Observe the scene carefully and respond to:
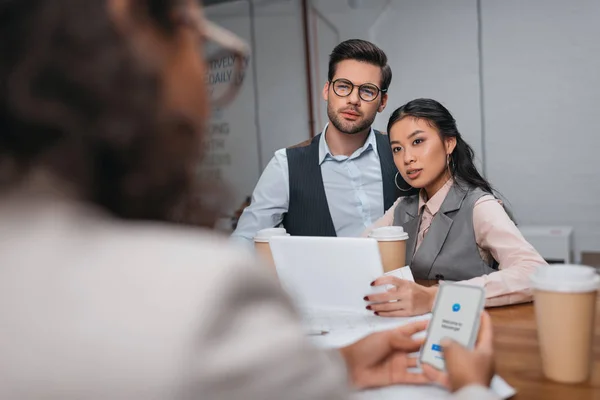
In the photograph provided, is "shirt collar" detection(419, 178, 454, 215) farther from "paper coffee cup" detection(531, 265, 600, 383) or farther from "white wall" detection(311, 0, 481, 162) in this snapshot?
"white wall" detection(311, 0, 481, 162)

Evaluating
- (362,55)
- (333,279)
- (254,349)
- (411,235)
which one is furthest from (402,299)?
(362,55)

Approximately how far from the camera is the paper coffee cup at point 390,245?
1.58 meters

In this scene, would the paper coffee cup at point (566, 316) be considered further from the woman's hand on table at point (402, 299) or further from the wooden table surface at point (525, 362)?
the woman's hand on table at point (402, 299)

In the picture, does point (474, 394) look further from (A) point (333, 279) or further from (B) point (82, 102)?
(A) point (333, 279)

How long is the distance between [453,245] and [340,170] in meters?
0.90

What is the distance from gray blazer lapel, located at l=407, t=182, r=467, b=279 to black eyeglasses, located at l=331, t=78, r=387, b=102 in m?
0.75

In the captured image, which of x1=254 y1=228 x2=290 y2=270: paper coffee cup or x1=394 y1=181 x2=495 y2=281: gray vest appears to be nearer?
x1=254 y1=228 x2=290 y2=270: paper coffee cup

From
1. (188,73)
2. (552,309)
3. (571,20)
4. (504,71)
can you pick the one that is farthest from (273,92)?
(188,73)

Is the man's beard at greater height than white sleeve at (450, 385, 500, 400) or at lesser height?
greater

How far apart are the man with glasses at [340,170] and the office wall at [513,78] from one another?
1.85 metres

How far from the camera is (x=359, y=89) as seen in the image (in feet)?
8.17

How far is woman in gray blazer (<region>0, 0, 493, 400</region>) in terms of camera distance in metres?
0.39

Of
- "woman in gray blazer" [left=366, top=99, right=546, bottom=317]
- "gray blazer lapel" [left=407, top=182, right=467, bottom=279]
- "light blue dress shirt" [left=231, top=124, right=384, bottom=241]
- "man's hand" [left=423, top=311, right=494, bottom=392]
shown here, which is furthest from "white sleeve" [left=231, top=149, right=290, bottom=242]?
"man's hand" [left=423, top=311, right=494, bottom=392]

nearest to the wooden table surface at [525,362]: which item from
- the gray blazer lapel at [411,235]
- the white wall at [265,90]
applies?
the gray blazer lapel at [411,235]
